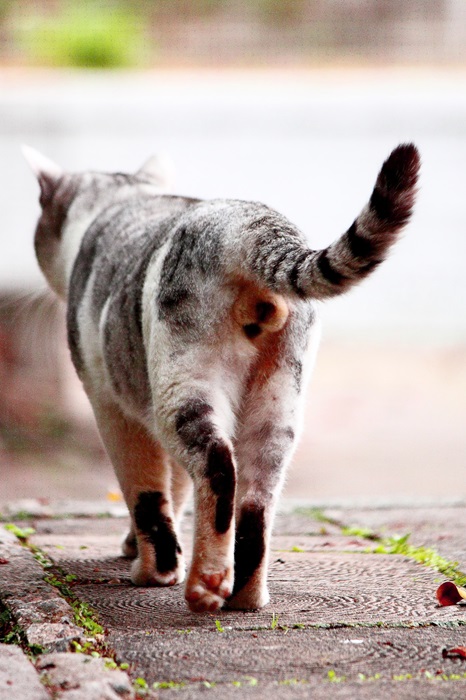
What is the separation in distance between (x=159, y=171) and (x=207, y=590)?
2.85m

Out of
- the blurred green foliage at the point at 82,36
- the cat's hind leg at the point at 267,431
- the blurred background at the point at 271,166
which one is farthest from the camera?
the blurred green foliage at the point at 82,36

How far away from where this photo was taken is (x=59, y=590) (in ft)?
11.8

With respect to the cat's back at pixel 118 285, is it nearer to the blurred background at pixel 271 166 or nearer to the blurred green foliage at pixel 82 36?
the blurred background at pixel 271 166

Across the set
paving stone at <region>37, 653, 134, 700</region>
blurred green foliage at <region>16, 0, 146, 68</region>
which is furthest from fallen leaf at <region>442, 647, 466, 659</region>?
blurred green foliage at <region>16, 0, 146, 68</region>

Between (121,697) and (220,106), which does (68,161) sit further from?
(121,697)

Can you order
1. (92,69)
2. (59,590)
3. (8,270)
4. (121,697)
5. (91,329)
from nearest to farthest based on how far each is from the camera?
(121,697) → (59,590) → (91,329) → (8,270) → (92,69)

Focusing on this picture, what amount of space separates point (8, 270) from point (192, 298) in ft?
24.6

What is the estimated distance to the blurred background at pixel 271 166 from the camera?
33.2ft

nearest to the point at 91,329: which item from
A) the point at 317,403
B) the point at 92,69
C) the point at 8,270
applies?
the point at 8,270

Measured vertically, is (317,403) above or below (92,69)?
below

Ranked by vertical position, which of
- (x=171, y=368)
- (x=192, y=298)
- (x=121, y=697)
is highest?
(x=192, y=298)

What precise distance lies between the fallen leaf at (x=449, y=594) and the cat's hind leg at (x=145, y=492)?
1.02 meters

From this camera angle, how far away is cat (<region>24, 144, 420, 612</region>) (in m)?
3.15

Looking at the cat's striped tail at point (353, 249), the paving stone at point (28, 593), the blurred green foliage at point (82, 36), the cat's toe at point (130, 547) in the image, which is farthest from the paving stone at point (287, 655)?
the blurred green foliage at point (82, 36)
